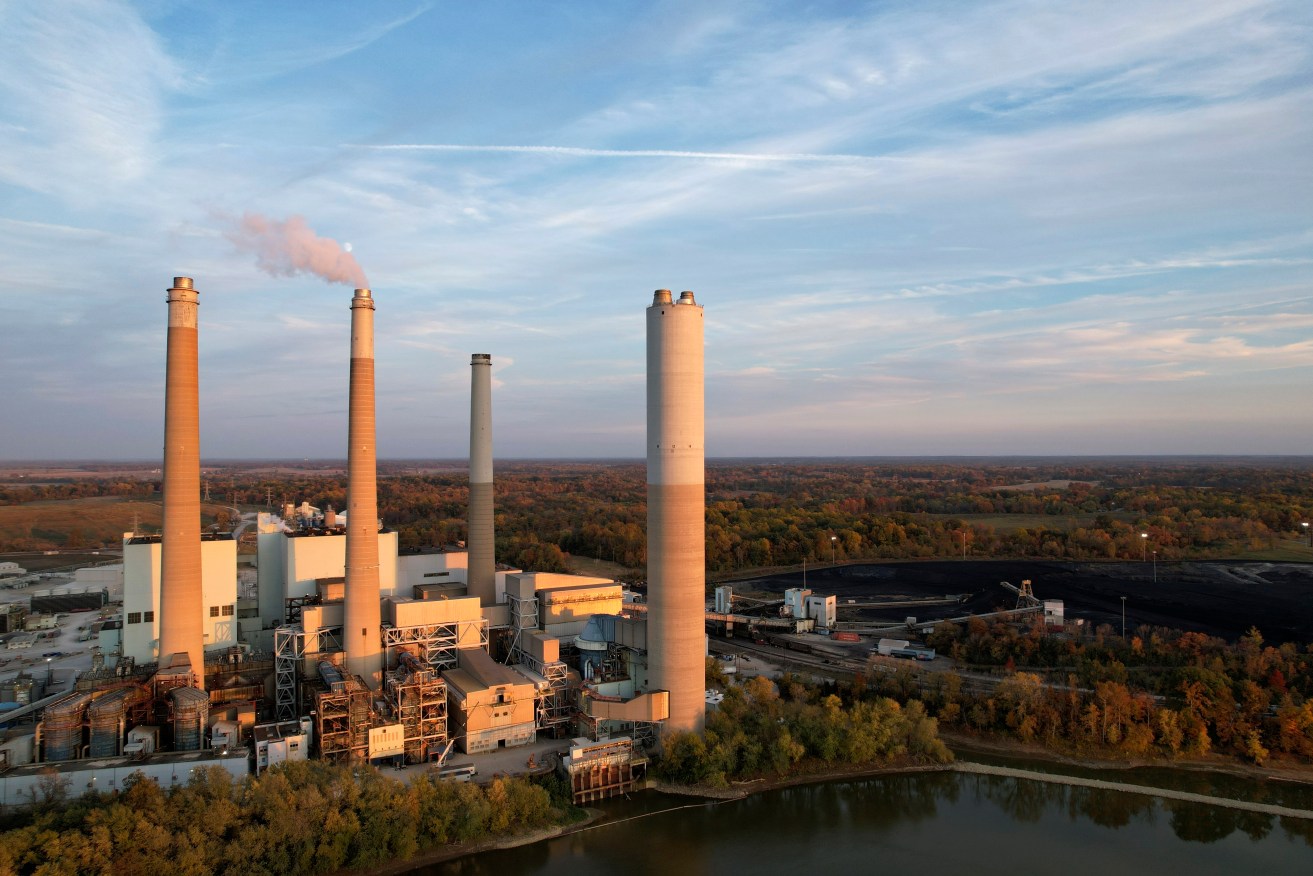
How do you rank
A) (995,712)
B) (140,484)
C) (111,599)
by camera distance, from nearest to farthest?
(995,712), (111,599), (140,484)

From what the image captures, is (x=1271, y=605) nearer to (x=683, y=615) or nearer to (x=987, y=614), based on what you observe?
(x=987, y=614)

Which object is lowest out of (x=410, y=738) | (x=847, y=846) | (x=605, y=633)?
(x=847, y=846)

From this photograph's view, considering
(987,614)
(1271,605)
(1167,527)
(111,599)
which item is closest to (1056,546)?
(1167,527)

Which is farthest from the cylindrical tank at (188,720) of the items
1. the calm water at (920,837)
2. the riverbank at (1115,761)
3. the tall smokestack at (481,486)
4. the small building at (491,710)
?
the riverbank at (1115,761)

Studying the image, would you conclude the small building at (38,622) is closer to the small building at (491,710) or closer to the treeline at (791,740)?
the small building at (491,710)

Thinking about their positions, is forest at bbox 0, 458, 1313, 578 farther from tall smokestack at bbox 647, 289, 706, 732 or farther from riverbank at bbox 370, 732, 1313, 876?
riverbank at bbox 370, 732, 1313, 876

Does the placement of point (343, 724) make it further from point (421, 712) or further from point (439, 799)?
point (439, 799)
